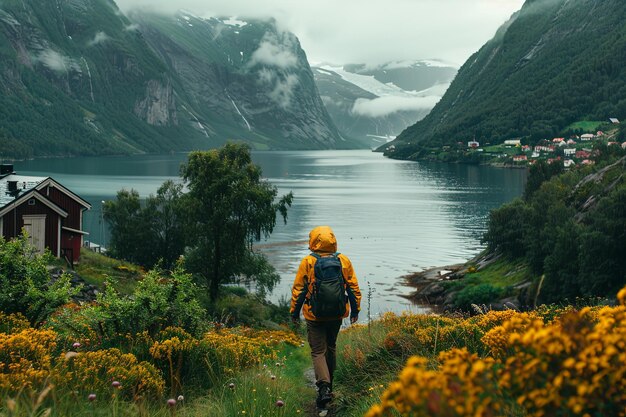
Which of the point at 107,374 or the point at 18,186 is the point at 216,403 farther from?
the point at 18,186

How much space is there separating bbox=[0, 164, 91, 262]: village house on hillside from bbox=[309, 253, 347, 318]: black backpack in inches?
1289

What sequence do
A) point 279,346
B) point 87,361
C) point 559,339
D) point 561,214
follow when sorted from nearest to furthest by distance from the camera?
point 559,339 < point 87,361 < point 279,346 < point 561,214

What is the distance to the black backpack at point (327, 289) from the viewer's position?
33.5ft

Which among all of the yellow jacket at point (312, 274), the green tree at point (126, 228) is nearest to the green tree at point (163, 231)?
the green tree at point (126, 228)

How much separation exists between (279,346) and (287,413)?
7.21 m

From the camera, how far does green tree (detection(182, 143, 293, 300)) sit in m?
44.2

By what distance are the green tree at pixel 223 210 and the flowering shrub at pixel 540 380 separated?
134ft

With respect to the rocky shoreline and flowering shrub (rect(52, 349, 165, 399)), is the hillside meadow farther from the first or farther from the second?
the rocky shoreline

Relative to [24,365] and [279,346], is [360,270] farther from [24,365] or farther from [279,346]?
[24,365]

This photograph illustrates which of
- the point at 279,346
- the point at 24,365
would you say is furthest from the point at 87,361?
the point at 279,346

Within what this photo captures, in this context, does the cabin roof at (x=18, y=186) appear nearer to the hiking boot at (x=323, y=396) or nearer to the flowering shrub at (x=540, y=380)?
the hiking boot at (x=323, y=396)

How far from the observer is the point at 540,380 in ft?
11.7

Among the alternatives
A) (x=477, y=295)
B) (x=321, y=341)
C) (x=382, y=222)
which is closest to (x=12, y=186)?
(x=477, y=295)

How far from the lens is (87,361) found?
873cm
